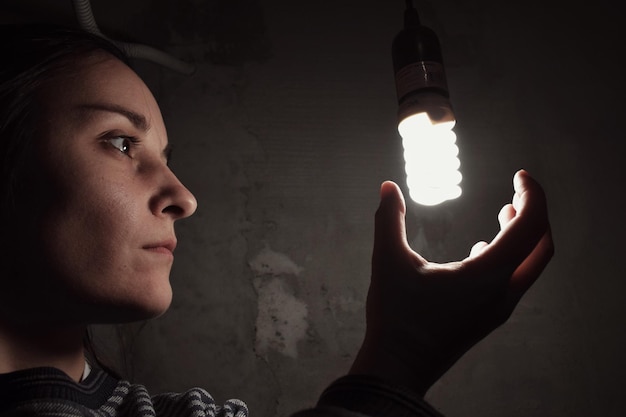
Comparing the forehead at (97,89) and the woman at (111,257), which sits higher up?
the forehead at (97,89)

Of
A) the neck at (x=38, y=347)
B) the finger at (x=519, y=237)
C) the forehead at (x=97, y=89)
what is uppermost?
the forehead at (x=97, y=89)

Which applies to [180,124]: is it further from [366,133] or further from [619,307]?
[619,307]

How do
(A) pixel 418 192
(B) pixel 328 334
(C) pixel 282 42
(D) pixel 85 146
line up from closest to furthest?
(D) pixel 85 146 < (A) pixel 418 192 < (B) pixel 328 334 < (C) pixel 282 42

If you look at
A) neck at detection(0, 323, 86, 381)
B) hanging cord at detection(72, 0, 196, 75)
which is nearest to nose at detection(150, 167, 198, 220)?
neck at detection(0, 323, 86, 381)

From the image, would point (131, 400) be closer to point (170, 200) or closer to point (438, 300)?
point (170, 200)

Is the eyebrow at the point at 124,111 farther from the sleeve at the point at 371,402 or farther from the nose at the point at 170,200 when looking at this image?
the sleeve at the point at 371,402

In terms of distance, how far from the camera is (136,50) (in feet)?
6.12

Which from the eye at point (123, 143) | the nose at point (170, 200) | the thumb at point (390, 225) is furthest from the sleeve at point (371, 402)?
the eye at point (123, 143)

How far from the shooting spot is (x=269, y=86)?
2.09 m

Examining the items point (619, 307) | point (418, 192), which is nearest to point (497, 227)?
point (619, 307)

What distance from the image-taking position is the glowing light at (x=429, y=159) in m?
0.80

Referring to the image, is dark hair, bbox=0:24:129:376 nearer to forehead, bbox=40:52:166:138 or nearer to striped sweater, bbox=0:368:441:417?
forehead, bbox=40:52:166:138

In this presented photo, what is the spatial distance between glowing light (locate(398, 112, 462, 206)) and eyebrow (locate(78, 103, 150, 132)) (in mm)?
448

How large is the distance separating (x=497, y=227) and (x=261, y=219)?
1.04 m
